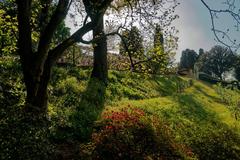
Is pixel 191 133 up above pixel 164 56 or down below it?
below

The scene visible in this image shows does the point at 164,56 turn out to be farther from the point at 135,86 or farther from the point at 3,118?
the point at 135,86

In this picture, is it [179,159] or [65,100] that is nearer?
[179,159]

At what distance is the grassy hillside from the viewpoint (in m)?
13.1

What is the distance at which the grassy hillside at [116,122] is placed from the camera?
13133 mm

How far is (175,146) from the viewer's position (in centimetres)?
1442

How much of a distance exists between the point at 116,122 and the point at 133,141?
104cm

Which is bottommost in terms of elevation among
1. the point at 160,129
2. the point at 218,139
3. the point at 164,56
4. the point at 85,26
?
the point at 218,139

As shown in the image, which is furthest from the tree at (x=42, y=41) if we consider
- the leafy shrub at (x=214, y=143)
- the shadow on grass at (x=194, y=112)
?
the shadow on grass at (x=194, y=112)

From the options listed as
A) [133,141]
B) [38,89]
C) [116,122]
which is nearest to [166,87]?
[38,89]

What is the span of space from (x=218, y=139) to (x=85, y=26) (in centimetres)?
1012

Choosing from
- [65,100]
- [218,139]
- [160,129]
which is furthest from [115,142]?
[218,139]

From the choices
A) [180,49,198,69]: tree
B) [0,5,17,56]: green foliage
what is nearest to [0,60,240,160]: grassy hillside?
[0,5,17,56]: green foliage

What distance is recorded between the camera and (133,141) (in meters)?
13.4

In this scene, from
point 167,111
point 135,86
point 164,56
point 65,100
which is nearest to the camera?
point 164,56
